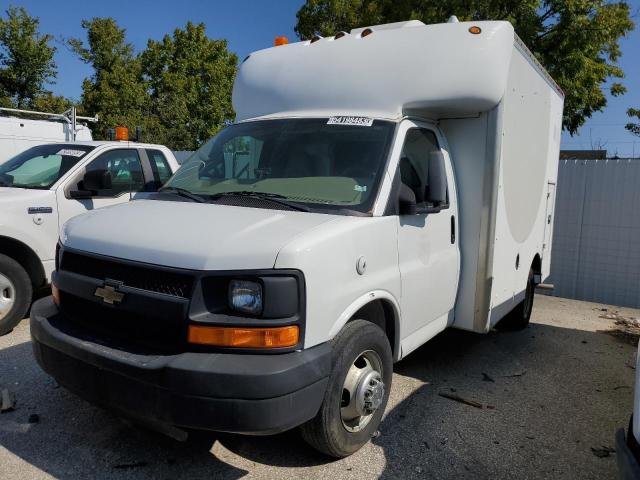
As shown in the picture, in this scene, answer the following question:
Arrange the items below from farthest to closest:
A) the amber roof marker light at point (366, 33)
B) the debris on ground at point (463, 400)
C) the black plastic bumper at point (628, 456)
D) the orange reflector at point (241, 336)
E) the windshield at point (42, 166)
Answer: the windshield at point (42, 166) → the amber roof marker light at point (366, 33) → the debris on ground at point (463, 400) → the orange reflector at point (241, 336) → the black plastic bumper at point (628, 456)

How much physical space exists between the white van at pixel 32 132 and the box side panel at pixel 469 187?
753 centimetres

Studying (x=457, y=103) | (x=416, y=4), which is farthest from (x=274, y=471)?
(x=416, y=4)

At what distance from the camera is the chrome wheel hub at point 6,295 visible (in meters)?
5.11

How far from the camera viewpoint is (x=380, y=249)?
3.25 meters

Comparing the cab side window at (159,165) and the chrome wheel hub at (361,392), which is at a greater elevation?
the cab side window at (159,165)

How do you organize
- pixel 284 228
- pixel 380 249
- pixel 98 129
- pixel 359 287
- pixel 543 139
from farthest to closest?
pixel 98 129, pixel 543 139, pixel 380 249, pixel 359 287, pixel 284 228

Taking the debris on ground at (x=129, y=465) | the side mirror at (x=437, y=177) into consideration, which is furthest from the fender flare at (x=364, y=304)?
the debris on ground at (x=129, y=465)

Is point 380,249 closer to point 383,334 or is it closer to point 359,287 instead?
point 359,287

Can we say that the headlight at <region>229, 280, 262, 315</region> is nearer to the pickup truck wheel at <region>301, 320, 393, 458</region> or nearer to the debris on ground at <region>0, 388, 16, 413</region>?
the pickup truck wheel at <region>301, 320, 393, 458</region>

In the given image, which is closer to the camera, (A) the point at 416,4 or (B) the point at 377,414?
(B) the point at 377,414

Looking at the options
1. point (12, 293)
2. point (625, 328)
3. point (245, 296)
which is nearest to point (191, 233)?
point (245, 296)

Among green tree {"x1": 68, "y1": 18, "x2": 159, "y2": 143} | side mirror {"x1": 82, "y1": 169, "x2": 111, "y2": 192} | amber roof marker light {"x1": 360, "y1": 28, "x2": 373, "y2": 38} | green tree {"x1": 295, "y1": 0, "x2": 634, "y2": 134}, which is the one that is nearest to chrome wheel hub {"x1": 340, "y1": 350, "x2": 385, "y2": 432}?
amber roof marker light {"x1": 360, "y1": 28, "x2": 373, "y2": 38}

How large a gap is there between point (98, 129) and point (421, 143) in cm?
2529

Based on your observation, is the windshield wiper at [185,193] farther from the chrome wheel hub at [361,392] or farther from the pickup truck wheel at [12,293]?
the pickup truck wheel at [12,293]
